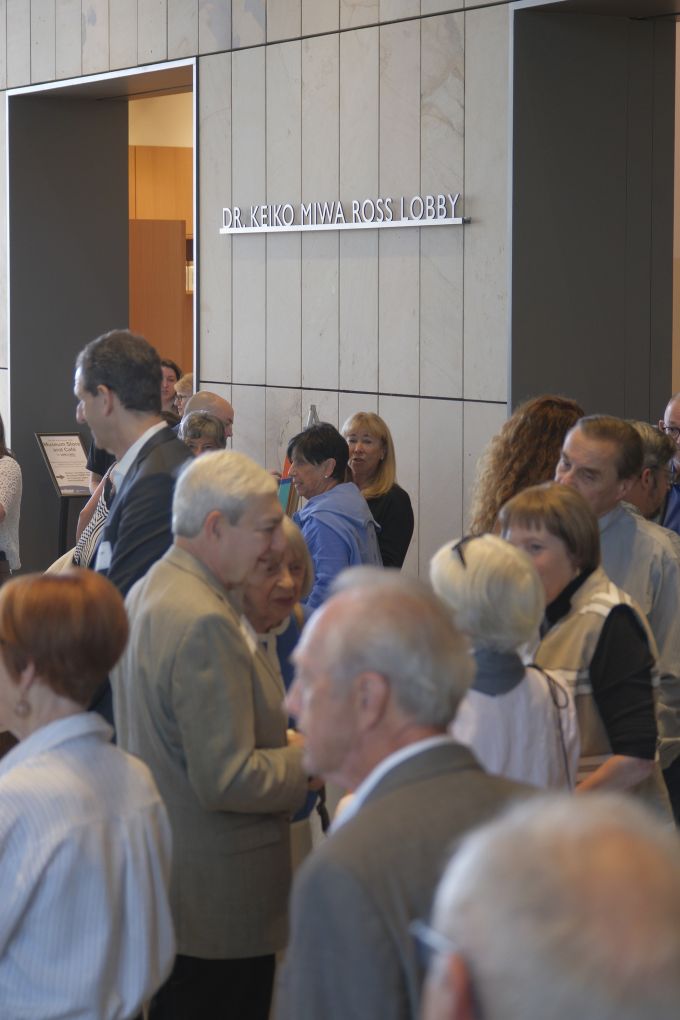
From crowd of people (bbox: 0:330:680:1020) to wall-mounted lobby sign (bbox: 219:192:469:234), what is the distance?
3.52 metres

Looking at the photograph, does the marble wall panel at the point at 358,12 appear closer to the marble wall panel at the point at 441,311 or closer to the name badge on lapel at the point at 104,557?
the marble wall panel at the point at 441,311

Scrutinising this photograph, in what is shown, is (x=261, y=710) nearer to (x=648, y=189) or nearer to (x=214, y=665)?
(x=214, y=665)

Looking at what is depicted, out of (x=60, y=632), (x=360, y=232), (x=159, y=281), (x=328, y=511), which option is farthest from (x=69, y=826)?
(x=159, y=281)

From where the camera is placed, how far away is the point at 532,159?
23.0ft

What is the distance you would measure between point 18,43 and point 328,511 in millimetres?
7336

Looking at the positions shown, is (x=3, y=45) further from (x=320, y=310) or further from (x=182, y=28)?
(x=320, y=310)

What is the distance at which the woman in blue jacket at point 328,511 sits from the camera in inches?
207

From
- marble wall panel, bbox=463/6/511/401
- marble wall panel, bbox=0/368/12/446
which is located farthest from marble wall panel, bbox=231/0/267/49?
marble wall panel, bbox=0/368/12/446

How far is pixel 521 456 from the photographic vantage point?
4.35 metres

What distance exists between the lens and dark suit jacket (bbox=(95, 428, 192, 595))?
3.56m

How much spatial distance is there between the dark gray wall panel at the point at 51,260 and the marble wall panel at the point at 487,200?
501cm

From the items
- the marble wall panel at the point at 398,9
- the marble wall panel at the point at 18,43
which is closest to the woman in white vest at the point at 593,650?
the marble wall panel at the point at 398,9

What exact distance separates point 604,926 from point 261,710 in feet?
6.27

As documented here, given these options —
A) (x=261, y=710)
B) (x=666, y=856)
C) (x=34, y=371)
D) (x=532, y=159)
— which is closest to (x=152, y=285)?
(x=34, y=371)
